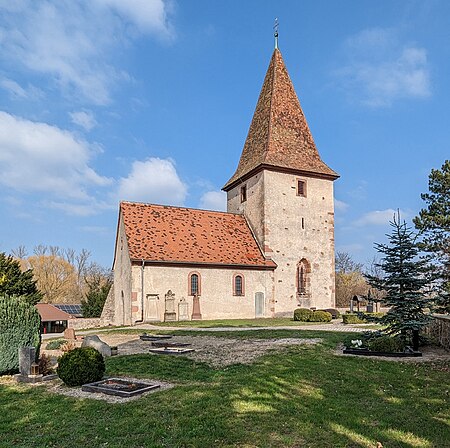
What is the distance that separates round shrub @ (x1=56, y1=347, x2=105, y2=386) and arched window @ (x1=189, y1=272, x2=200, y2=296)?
63.7 feet

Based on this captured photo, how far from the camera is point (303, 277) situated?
113ft

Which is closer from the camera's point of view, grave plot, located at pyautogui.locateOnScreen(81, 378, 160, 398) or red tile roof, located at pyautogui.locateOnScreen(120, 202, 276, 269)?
grave plot, located at pyautogui.locateOnScreen(81, 378, 160, 398)

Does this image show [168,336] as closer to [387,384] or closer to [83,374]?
[83,374]

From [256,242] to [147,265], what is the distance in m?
9.76

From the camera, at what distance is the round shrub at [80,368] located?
9516mm

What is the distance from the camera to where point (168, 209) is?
3294 cm

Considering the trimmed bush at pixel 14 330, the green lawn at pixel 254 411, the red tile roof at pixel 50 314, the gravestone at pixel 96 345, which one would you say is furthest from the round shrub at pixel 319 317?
the red tile roof at pixel 50 314

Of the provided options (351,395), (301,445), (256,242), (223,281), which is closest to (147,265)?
(223,281)

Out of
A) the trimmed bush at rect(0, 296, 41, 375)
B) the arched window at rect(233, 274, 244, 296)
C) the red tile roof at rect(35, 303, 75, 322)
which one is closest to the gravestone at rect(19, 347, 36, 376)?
the trimmed bush at rect(0, 296, 41, 375)

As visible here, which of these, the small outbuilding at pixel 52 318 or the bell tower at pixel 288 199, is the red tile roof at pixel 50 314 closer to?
the small outbuilding at pixel 52 318

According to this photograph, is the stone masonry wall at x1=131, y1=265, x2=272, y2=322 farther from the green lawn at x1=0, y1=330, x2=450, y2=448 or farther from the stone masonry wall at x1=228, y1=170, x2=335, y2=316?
the green lawn at x1=0, y1=330, x2=450, y2=448

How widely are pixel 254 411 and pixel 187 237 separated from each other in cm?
2414

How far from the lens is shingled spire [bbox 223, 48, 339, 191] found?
34125 millimetres

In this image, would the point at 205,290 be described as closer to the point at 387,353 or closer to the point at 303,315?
the point at 303,315
